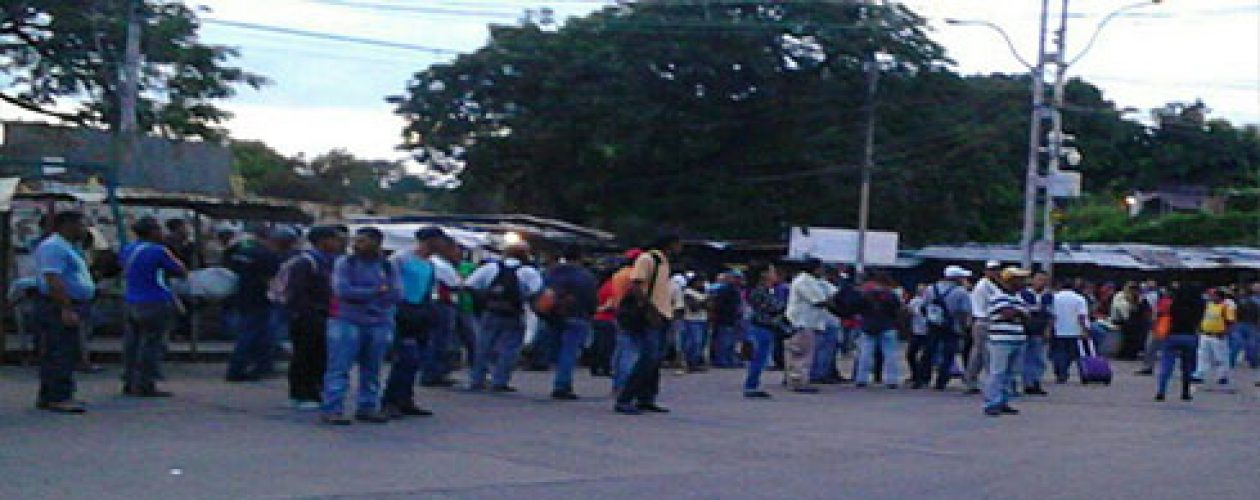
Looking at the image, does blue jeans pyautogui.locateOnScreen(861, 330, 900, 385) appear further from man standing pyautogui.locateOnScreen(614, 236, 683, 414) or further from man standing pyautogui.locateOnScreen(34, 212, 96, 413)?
man standing pyautogui.locateOnScreen(34, 212, 96, 413)

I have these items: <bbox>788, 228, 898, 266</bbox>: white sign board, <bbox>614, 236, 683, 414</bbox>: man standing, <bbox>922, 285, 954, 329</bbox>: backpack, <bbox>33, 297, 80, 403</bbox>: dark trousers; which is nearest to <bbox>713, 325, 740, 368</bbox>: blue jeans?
<bbox>922, 285, 954, 329</bbox>: backpack

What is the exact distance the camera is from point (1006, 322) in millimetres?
16219

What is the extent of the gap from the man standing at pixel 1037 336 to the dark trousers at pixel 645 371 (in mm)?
6538

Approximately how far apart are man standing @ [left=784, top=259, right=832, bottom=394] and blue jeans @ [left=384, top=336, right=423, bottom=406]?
6.42 meters

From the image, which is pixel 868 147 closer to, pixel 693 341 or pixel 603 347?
pixel 693 341

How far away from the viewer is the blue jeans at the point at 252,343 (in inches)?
608

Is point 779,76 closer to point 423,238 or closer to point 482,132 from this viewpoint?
point 482,132

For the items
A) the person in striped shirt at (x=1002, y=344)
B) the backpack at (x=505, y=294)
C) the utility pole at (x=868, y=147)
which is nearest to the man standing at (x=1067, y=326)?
the person in striped shirt at (x=1002, y=344)

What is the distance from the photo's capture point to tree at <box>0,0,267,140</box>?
23.9 m

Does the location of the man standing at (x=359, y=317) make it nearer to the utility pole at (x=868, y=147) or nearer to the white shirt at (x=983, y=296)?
the white shirt at (x=983, y=296)

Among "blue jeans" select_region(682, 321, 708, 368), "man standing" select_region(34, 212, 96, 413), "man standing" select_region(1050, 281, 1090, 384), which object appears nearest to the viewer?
"man standing" select_region(34, 212, 96, 413)

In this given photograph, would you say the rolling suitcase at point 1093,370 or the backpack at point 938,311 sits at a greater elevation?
the backpack at point 938,311

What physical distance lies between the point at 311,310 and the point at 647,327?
3003 mm

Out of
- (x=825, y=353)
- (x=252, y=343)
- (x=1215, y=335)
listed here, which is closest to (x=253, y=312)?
(x=252, y=343)
